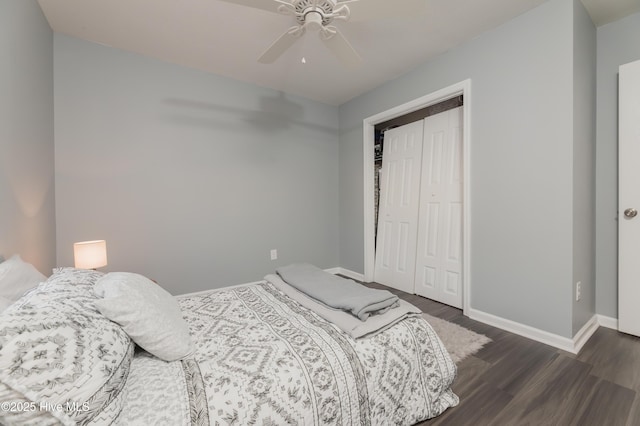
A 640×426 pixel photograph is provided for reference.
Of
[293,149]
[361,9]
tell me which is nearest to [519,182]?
[361,9]

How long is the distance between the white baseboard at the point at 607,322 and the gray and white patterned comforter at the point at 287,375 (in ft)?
6.24

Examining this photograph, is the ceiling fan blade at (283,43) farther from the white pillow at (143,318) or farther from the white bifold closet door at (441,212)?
the white bifold closet door at (441,212)

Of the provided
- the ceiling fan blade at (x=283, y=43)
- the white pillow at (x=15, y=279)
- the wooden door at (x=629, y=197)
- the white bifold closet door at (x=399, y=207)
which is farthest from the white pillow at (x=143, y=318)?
A: the wooden door at (x=629, y=197)

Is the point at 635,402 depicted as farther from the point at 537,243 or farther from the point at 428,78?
the point at 428,78

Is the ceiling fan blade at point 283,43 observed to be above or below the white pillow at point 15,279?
above

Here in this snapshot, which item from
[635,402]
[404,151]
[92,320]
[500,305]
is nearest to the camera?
[92,320]

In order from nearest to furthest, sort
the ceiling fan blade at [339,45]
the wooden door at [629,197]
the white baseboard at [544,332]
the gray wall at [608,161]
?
the ceiling fan blade at [339,45] → the white baseboard at [544,332] → the wooden door at [629,197] → the gray wall at [608,161]

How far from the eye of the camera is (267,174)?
3.49 meters

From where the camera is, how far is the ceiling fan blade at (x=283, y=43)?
174 cm

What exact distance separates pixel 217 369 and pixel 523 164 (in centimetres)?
256

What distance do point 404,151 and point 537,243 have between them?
179 centimetres

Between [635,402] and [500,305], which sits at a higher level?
[500,305]

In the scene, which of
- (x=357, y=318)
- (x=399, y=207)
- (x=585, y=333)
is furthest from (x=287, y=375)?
(x=399, y=207)

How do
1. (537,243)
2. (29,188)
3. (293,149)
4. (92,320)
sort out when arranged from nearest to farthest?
(92,320)
(29,188)
(537,243)
(293,149)
